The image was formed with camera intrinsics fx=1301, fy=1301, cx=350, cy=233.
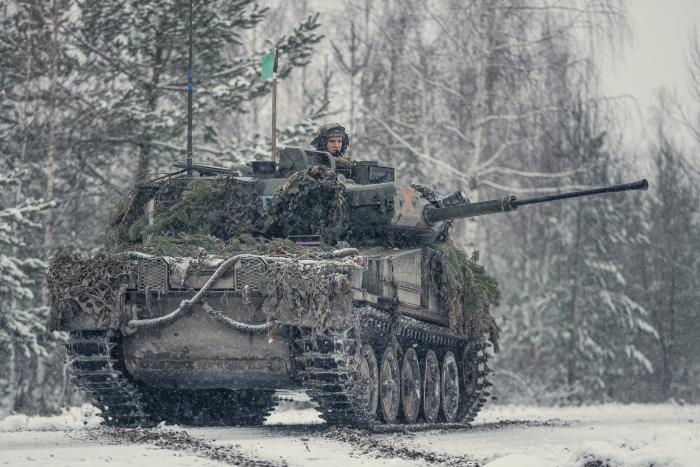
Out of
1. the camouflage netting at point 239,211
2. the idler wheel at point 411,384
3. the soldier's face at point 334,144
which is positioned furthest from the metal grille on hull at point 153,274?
the soldier's face at point 334,144

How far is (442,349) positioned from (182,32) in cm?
1040

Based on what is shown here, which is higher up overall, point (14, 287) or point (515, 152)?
point (515, 152)

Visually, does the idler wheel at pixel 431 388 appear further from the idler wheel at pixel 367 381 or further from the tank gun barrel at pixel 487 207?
the idler wheel at pixel 367 381

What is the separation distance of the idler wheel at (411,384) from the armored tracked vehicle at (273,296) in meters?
0.02

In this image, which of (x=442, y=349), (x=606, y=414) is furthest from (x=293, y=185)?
(x=606, y=414)

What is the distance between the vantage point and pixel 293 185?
1515 centimetres

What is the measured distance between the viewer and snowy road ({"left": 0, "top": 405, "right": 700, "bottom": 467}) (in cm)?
979

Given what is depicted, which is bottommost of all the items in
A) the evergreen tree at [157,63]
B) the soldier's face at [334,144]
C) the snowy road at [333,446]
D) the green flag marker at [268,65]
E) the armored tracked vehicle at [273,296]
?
the snowy road at [333,446]

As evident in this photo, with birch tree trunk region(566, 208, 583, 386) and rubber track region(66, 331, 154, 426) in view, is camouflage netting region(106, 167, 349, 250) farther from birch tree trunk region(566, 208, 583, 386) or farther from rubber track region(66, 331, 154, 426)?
birch tree trunk region(566, 208, 583, 386)

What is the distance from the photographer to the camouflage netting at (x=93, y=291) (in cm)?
1362

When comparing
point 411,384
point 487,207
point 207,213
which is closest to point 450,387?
point 411,384

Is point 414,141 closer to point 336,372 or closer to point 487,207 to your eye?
point 487,207

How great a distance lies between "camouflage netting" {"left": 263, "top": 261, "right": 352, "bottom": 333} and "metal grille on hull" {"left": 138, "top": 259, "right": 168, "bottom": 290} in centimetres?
115

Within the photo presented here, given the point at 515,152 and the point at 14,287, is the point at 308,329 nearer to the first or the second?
the point at 14,287
